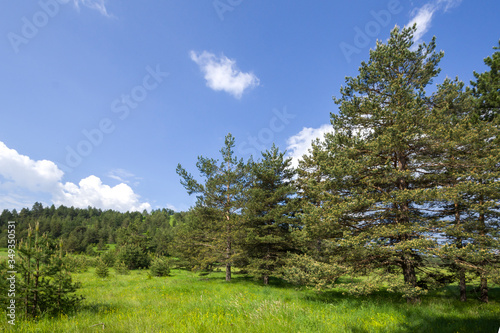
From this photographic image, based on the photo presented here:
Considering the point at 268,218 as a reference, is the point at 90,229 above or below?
below

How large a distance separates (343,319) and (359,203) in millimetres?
4877

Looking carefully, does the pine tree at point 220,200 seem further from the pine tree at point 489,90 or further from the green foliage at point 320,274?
the pine tree at point 489,90

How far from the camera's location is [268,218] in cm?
1684

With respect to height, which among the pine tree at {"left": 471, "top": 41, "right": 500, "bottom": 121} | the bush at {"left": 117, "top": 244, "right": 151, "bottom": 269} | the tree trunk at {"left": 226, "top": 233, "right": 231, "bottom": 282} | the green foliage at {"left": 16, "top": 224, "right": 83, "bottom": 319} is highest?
the pine tree at {"left": 471, "top": 41, "right": 500, "bottom": 121}

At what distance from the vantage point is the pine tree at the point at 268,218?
16.5 m

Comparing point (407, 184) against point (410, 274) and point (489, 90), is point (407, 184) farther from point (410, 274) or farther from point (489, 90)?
point (489, 90)

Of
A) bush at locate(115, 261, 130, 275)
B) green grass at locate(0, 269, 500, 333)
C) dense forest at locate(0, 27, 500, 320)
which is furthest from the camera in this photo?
bush at locate(115, 261, 130, 275)

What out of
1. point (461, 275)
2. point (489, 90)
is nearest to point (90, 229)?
point (461, 275)

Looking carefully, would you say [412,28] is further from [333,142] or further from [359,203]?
[359,203]

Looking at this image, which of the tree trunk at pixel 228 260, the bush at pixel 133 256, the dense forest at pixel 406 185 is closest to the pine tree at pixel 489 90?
the dense forest at pixel 406 185

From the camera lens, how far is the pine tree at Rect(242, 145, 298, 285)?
16.5 meters

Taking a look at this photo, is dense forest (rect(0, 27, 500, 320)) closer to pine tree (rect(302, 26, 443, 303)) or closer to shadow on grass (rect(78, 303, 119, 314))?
pine tree (rect(302, 26, 443, 303))

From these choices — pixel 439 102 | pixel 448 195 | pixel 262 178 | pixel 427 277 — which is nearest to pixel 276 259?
pixel 262 178

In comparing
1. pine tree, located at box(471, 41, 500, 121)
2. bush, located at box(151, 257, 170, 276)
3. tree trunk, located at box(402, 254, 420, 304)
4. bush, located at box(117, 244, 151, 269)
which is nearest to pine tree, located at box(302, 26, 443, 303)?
tree trunk, located at box(402, 254, 420, 304)
